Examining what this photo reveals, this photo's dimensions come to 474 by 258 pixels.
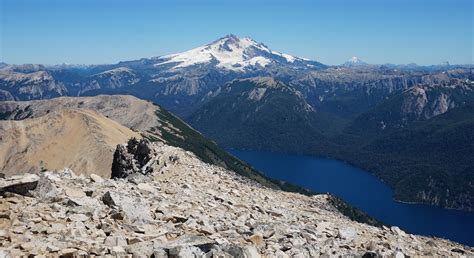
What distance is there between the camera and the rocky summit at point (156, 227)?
19.7 meters

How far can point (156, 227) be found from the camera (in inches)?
906

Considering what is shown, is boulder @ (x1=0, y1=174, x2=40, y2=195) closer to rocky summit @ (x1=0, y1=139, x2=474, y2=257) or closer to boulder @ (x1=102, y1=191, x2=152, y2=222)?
rocky summit @ (x1=0, y1=139, x2=474, y2=257)

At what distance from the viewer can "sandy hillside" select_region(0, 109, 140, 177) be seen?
13645 cm

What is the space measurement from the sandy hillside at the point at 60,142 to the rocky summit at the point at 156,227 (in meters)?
96.7

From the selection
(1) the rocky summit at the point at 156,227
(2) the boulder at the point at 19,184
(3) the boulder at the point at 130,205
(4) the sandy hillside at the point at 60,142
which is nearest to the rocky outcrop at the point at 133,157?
(1) the rocky summit at the point at 156,227

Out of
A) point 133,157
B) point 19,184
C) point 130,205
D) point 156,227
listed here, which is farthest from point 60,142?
point 156,227

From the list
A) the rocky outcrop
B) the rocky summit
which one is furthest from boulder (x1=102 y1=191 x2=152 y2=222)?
the rocky outcrop

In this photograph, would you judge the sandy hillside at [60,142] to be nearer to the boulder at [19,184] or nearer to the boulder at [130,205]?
the boulder at [19,184]

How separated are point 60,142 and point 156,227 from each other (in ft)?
471

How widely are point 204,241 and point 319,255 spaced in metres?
5.68

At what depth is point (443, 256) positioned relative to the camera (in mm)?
27016

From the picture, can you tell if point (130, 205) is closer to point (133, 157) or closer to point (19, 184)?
point (19, 184)

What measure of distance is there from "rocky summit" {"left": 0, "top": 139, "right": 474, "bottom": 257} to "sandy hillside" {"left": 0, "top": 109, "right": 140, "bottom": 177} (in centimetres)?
9674

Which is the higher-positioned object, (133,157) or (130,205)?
(130,205)
